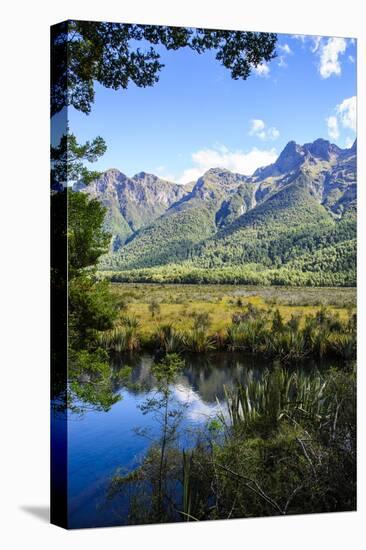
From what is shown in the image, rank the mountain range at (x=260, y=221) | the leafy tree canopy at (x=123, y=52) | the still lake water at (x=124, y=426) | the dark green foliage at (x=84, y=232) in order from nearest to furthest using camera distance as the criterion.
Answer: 1. the still lake water at (x=124, y=426)
2. the leafy tree canopy at (x=123, y=52)
3. the dark green foliage at (x=84, y=232)
4. the mountain range at (x=260, y=221)

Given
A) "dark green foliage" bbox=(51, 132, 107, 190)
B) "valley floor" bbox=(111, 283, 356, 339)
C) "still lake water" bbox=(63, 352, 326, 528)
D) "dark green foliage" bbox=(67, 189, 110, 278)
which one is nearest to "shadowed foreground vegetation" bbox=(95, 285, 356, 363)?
"valley floor" bbox=(111, 283, 356, 339)

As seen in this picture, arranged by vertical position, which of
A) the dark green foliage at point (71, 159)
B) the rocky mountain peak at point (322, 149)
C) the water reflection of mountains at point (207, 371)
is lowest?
the water reflection of mountains at point (207, 371)

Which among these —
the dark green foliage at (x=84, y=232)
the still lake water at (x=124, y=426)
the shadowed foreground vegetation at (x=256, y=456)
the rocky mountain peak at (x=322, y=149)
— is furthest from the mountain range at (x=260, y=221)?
the shadowed foreground vegetation at (x=256, y=456)

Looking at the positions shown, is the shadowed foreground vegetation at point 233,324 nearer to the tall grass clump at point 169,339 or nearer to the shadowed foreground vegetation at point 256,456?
the tall grass clump at point 169,339

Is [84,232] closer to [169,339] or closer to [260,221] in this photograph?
[169,339]

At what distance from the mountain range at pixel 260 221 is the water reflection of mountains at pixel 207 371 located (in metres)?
0.86

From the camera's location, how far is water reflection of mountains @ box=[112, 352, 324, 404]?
29.0ft

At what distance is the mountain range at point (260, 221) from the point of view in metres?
9.56

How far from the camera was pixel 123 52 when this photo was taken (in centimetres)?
883

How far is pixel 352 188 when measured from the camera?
399 inches

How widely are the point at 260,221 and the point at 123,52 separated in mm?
2459

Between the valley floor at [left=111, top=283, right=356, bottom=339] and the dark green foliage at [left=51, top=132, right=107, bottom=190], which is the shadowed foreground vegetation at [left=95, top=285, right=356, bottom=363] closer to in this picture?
the valley floor at [left=111, top=283, right=356, bottom=339]

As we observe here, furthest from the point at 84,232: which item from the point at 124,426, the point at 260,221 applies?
the point at 260,221

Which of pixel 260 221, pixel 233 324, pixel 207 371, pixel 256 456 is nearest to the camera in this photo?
pixel 256 456
